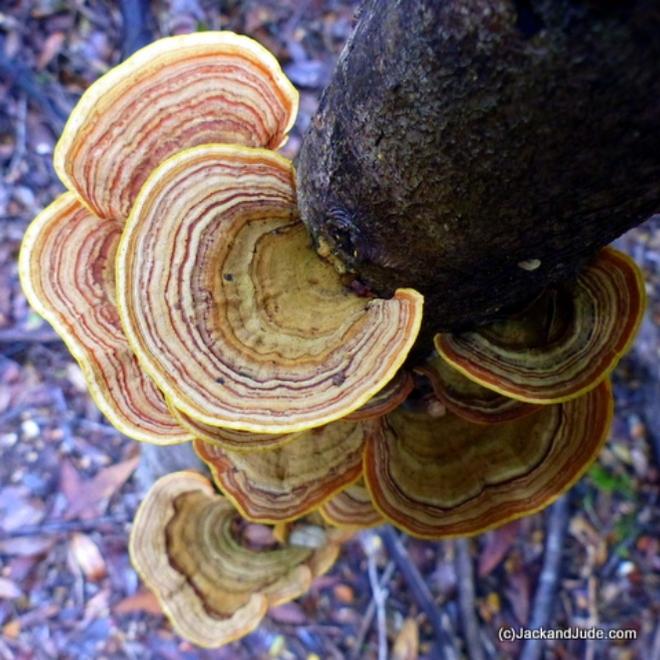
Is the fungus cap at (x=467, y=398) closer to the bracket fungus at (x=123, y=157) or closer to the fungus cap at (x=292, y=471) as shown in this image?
the fungus cap at (x=292, y=471)

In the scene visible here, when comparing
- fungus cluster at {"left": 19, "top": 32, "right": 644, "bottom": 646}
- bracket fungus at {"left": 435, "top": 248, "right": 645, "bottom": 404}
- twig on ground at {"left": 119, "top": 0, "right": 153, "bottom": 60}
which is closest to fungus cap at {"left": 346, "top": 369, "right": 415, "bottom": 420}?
fungus cluster at {"left": 19, "top": 32, "right": 644, "bottom": 646}

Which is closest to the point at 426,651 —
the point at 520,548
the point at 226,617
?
the point at 520,548

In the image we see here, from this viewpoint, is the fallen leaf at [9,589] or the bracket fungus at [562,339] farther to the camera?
the fallen leaf at [9,589]

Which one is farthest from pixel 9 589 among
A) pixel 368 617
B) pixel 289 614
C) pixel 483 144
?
pixel 483 144

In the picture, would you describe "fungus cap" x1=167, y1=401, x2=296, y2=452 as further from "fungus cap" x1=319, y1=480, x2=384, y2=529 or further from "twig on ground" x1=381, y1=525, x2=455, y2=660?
"twig on ground" x1=381, y1=525, x2=455, y2=660

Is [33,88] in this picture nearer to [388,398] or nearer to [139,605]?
[139,605]

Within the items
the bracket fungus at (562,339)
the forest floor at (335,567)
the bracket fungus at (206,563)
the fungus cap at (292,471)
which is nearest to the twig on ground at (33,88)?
the forest floor at (335,567)
